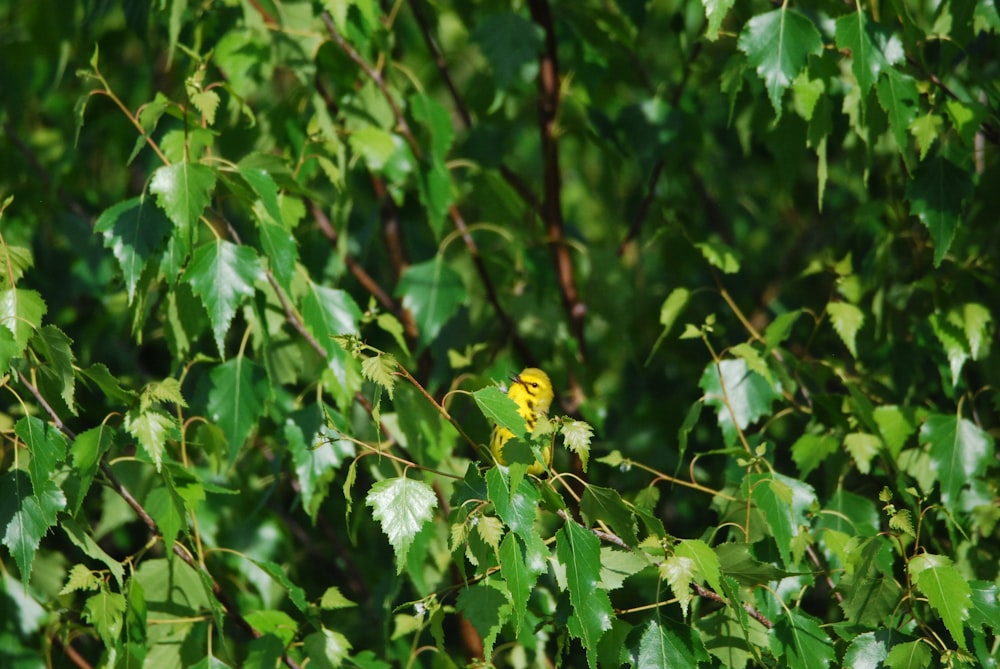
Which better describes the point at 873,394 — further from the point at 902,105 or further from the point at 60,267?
the point at 60,267

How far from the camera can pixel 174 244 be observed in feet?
6.38

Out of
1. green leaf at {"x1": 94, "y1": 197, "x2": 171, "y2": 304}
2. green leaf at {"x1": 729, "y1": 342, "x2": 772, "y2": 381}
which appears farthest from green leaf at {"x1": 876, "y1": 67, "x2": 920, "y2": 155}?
green leaf at {"x1": 94, "y1": 197, "x2": 171, "y2": 304}

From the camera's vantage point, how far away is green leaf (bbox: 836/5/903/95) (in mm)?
1993

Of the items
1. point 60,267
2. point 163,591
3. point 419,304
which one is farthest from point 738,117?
point 60,267

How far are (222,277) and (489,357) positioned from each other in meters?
1.16

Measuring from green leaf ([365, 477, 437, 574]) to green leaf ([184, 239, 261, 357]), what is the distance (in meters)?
0.51

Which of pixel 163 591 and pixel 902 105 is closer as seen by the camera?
pixel 902 105

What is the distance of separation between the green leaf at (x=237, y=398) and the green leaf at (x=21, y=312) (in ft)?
1.74

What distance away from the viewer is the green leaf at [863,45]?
78.5 inches

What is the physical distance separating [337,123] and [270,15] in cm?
36

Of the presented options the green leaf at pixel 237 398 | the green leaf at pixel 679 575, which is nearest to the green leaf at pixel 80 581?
the green leaf at pixel 237 398

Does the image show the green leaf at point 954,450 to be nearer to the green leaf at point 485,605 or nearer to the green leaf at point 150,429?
the green leaf at point 485,605

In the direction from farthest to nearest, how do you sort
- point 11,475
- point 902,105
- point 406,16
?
point 406,16, point 902,105, point 11,475

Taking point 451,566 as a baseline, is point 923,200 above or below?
above
